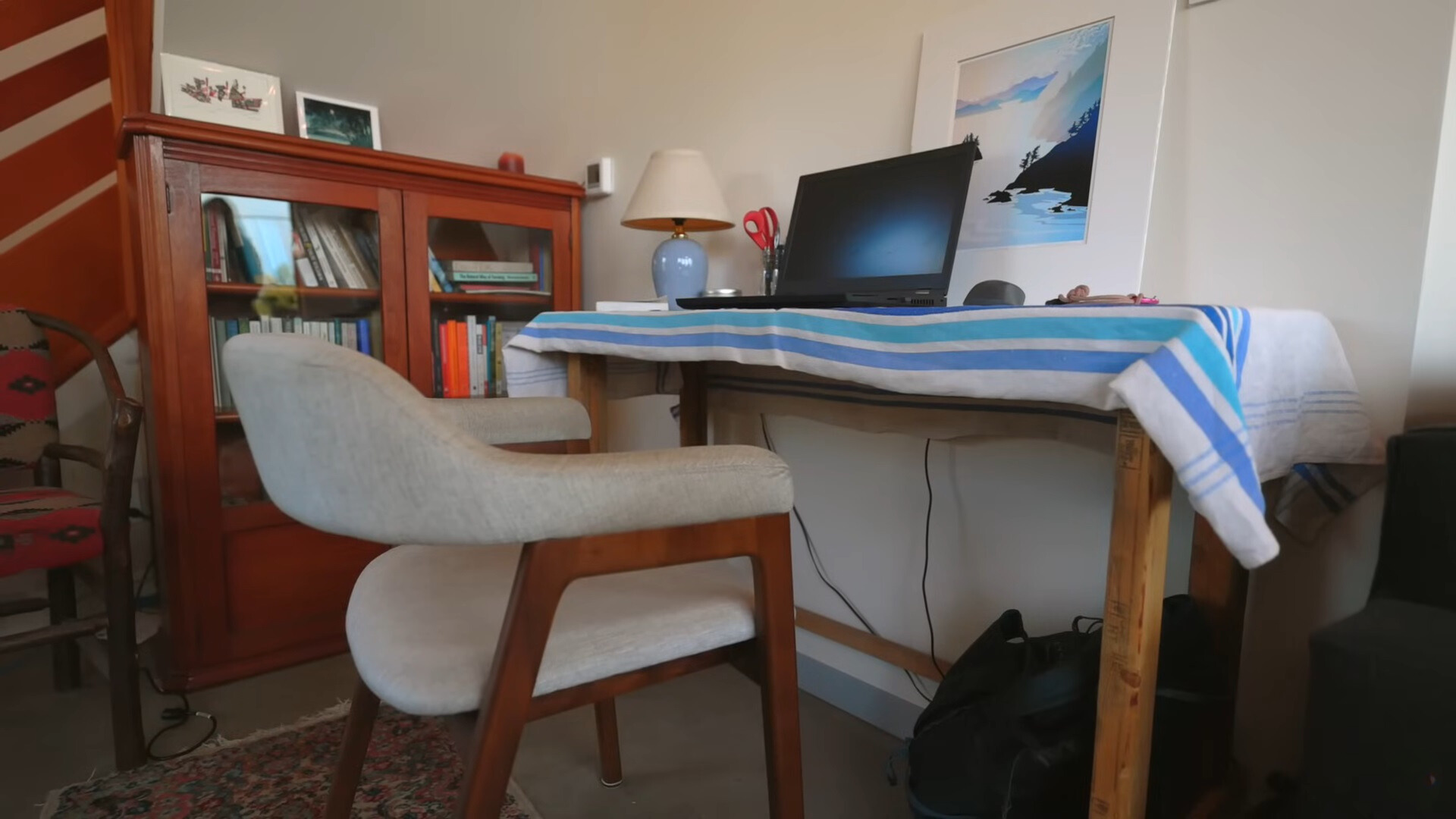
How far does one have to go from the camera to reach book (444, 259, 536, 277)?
2.10 m

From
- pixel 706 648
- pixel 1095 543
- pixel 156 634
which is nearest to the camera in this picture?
pixel 706 648

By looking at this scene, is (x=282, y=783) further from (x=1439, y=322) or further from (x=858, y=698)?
(x=1439, y=322)

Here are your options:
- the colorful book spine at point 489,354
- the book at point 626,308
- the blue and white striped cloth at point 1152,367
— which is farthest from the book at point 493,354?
the blue and white striped cloth at point 1152,367

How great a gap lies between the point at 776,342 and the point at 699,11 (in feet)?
4.39

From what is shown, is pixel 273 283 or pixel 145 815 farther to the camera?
pixel 273 283

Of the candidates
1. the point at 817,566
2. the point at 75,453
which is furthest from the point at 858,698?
A: the point at 75,453

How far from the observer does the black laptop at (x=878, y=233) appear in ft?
4.03

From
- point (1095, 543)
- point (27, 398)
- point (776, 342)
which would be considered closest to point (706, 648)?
point (776, 342)

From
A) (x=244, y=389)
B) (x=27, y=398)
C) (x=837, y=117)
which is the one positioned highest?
(x=837, y=117)

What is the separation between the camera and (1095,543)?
1.26 m

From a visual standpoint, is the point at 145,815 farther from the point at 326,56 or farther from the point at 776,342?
the point at 326,56

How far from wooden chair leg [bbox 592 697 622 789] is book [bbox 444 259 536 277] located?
4.34 ft

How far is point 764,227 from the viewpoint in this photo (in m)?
1.66

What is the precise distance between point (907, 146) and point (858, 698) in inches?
47.1
